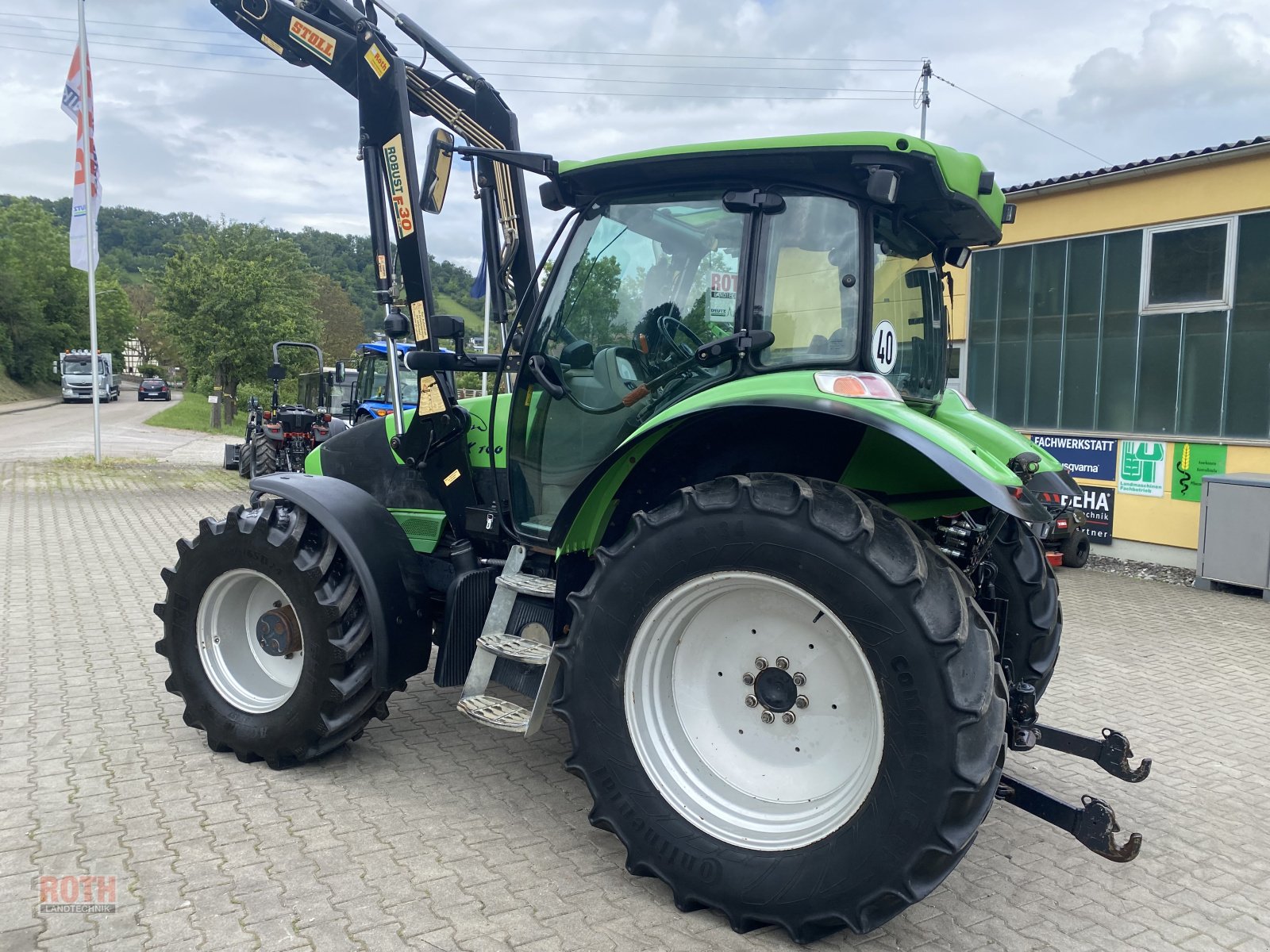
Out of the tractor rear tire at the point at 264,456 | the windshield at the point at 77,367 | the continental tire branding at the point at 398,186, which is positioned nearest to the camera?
the continental tire branding at the point at 398,186

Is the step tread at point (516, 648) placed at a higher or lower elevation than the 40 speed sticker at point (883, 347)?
lower

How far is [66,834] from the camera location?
3326 millimetres

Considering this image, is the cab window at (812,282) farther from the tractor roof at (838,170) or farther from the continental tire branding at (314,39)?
the continental tire branding at (314,39)

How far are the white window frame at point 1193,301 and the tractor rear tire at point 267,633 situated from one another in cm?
899

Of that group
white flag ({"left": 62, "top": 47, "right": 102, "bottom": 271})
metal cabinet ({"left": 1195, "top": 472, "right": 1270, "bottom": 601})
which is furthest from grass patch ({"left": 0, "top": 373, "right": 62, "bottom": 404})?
metal cabinet ({"left": 1195, "top": 472, "right": 1270, "bottom": 601})

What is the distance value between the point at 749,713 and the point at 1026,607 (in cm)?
157

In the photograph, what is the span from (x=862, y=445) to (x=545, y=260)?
143cm

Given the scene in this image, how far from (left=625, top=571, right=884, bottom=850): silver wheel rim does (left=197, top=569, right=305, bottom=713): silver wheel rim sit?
182cm

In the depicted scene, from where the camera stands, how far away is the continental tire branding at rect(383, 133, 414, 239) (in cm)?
405

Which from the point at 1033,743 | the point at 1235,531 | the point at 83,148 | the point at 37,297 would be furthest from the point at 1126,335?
the point at 37,297

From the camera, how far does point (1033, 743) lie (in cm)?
332

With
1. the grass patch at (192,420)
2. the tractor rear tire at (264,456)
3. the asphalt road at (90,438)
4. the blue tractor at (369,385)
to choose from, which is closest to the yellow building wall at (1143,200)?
the blue tractor at (369,385)

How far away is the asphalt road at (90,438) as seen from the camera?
2055cm

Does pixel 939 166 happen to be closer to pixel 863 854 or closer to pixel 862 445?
pixel 862 445
